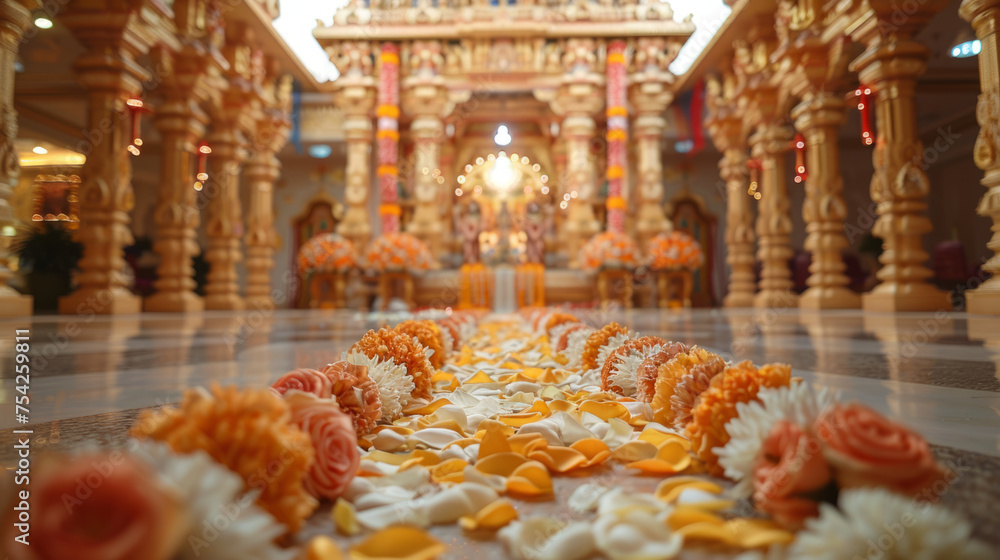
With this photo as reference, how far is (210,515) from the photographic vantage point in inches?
16.3

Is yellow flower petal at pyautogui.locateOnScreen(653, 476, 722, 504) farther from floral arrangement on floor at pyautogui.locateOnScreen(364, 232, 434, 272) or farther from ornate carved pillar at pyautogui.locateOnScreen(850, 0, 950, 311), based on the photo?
floral arrangement on floor at pyautogui.locateOnScreen(364, 232, 434, 272)

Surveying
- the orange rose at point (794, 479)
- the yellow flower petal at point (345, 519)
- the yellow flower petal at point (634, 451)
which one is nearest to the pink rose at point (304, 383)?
the yellow flower petal at point (345, 519)

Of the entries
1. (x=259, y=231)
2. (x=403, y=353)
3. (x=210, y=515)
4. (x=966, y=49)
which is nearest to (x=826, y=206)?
(x=966, y=49)

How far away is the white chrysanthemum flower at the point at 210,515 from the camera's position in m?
0.40

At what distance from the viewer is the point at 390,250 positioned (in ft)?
22.8

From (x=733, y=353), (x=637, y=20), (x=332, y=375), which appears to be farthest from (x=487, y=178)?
(x=332, y=375)

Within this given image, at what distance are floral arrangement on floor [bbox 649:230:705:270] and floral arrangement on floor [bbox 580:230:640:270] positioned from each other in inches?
15.9

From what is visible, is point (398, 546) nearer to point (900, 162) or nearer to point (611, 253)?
point (900, 162)

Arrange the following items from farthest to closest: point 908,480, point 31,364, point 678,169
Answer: point 678,169 < point 31,364 < point 908,480

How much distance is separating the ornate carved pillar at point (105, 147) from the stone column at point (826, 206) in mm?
6540

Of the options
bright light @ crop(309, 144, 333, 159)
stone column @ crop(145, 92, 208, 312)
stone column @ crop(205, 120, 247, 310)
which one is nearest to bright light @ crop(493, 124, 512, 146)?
bright light @ crop(309, 144, 333, 159)

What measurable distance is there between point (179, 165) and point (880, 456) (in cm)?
704

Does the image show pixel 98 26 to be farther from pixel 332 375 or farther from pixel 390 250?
pixel 332 375

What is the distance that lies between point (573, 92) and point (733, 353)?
712cm
